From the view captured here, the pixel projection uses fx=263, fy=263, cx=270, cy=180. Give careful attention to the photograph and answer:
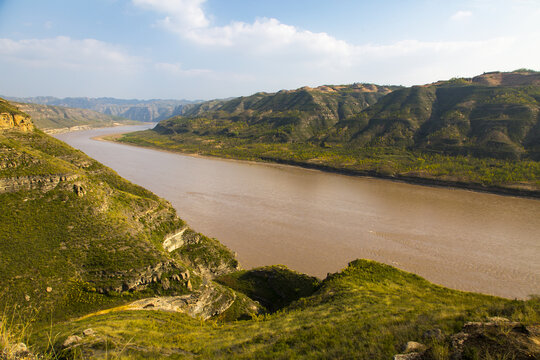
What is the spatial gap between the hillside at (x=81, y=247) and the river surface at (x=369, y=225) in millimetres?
11018

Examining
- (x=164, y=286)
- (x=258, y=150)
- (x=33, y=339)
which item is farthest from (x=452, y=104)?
(x=33, y=339)

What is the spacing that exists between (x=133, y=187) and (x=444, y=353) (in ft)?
129

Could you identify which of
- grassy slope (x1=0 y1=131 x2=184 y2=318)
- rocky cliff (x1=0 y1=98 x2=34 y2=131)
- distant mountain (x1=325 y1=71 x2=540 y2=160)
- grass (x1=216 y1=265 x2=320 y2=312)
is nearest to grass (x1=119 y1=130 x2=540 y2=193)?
distant mountain (x1=325 y1=71 x2=540 y2=160)

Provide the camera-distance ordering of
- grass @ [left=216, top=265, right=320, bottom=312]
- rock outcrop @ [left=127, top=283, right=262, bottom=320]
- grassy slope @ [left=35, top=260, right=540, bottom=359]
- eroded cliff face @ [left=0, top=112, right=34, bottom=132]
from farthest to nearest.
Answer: eroded cliff face @ [left=0, top=112, right=34, bottom=132], grass @ [left=216, top=265, right=320, bottom=312], rock outcrop @ [left=127, top=283, right=262, bottom=320], grassy slope @ [left=35, top=260, right=540, bottom=359]

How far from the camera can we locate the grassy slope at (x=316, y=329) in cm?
1070

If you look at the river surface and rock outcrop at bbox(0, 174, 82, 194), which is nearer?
rock outcrop at bbox(0, 174, 82, 194)

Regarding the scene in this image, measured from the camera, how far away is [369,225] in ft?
155

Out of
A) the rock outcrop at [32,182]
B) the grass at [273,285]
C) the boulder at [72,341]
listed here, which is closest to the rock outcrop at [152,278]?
the grass at [273,285]

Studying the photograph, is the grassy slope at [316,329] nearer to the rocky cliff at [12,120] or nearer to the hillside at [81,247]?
the hillside at [81,247]

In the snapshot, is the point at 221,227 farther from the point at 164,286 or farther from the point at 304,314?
the point at 304,314

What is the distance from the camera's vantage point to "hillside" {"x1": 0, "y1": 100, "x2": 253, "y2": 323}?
1836cm

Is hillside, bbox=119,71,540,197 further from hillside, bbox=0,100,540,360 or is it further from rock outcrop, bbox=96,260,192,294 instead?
rock outcrop, bbox=96,260,192,294

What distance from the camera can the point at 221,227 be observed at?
4469 cm

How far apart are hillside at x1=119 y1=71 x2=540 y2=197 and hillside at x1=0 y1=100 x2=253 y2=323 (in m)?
73.4
